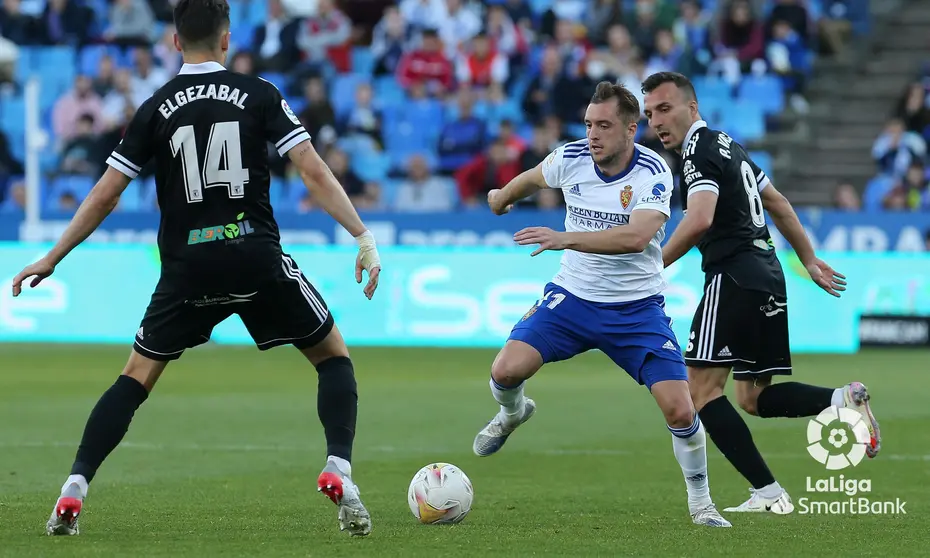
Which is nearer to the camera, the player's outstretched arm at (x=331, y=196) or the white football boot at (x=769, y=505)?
the player's outstretched arm at (x=331, y=196)

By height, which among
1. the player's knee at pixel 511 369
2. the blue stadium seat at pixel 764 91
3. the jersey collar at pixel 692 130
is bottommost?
the player's knee at pixel 511 369

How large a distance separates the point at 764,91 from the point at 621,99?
16019 millimetres

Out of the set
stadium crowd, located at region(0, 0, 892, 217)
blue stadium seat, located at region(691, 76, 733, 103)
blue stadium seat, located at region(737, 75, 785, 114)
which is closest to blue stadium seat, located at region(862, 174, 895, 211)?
stadium crowd, located at region(0, 0, 892, 217)

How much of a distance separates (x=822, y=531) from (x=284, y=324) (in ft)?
8.33

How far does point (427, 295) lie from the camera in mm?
17828

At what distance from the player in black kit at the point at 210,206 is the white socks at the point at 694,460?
1573 mm

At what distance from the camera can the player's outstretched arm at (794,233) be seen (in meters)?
7.34

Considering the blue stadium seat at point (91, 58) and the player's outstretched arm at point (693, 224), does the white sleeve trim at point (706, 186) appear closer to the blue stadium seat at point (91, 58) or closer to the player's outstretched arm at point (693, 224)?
the player's outstretched arm at point (693, 224)

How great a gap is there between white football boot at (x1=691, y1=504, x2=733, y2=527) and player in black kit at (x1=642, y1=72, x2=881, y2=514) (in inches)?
18.4

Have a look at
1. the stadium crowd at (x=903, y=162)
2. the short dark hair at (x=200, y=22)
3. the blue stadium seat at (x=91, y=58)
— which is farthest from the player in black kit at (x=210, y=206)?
the blue stadium seat at (x=91, y=58)

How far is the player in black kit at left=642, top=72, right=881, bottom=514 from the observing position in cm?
707

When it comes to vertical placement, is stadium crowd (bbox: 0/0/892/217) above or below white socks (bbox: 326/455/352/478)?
above

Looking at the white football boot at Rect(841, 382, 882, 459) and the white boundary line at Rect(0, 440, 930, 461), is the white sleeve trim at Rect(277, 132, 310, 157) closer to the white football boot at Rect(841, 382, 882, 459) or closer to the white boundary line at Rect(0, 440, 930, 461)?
the white football boot at Rect(841, 382, 882, 459)

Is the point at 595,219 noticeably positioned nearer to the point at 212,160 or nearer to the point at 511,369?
the point at 511,369
